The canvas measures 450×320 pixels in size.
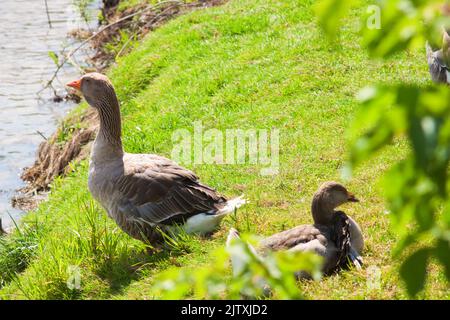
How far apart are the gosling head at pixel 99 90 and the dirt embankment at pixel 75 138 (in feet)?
14.7

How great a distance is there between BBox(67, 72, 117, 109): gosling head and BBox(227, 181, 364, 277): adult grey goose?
8.79ft

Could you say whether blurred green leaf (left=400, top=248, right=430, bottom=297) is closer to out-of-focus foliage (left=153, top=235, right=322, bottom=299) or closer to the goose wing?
out-of-focus foliage (left=153, top=235, right=322, bottom=299)

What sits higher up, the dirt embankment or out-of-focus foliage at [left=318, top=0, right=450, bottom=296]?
out-of-focus foliage at [left=318, top=0, right=450, bottom=296]

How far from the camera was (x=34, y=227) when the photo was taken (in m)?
9.48

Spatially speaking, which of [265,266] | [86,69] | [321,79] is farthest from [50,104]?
[265,266]

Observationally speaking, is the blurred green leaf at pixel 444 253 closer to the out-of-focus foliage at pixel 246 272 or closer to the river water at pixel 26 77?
the out-of-focus foliage at pixel 246 272

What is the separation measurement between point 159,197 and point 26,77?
11.8 metres

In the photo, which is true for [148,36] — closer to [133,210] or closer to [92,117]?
[92,117]

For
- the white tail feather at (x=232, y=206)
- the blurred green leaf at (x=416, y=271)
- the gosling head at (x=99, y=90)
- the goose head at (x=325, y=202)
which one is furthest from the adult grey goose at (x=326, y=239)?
the blurred green leaf at (x=416, y=271)

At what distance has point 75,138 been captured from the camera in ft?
43.3

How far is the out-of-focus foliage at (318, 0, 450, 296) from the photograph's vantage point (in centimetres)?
208

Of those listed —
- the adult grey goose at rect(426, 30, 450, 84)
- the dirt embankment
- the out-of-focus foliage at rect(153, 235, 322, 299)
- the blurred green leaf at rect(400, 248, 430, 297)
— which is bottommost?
Answer: the dirt embankment

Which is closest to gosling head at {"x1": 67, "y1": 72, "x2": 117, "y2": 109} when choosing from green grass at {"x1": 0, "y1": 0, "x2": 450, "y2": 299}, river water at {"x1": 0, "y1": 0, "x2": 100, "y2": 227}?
green grass at {"x1": 0, "y1": 0, "x2": 450, "y2": 299}
